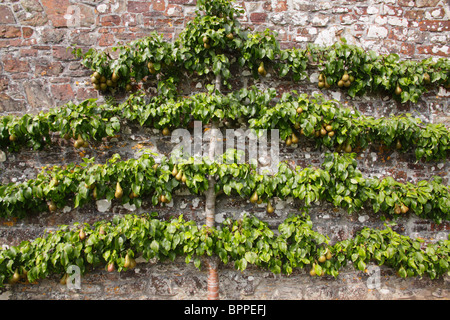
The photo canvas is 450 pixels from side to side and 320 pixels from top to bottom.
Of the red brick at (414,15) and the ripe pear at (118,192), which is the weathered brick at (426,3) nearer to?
the red brick at (414,15)

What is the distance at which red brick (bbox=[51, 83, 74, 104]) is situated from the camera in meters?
2.78

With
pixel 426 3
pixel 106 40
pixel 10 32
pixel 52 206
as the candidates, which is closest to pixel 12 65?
pixel 10 32

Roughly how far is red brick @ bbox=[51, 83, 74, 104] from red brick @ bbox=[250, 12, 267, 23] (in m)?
1.86

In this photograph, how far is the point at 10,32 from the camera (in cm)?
277

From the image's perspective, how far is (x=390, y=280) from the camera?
279cm

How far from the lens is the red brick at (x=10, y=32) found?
2.76m

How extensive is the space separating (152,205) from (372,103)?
2350 millimetres

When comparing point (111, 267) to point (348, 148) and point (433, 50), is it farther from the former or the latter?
point (433, 50)

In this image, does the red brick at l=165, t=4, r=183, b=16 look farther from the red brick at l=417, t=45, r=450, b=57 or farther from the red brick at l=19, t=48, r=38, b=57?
the red brick at l=417, t=45, r=450, b=57

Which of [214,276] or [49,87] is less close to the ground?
[49,87]

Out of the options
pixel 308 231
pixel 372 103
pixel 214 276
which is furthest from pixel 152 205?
pixel 372 103

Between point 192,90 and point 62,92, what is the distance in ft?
4.05

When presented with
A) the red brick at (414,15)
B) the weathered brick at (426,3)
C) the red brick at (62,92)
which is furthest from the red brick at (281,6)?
the red brick at (62,92)

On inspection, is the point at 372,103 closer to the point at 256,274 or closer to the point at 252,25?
the point at 252,25
